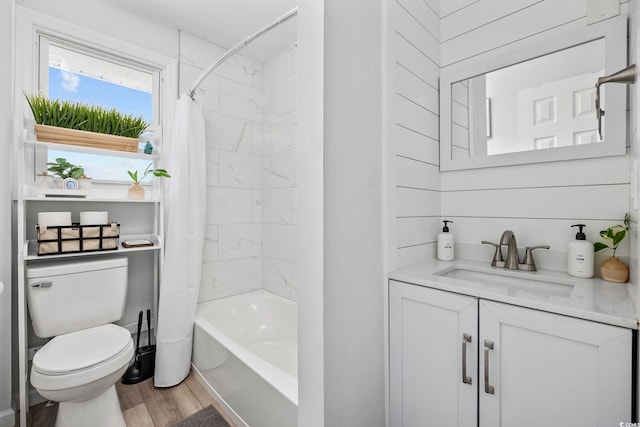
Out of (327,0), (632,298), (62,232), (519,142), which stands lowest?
→ (632,298)

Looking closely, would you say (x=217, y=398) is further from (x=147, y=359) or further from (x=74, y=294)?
(x=74, y=294)

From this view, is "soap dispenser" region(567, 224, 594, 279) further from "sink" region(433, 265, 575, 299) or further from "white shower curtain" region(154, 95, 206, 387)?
"white shower curtain" region(154, 95, 206, 387)

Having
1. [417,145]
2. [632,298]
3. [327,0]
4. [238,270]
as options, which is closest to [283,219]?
[238,270]

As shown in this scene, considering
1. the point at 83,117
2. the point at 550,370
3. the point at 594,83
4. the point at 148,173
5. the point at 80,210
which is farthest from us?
the point at 148,173

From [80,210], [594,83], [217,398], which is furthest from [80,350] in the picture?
[594,83]

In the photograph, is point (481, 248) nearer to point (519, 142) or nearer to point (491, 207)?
point (491, 207)

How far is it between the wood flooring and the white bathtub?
0.09m

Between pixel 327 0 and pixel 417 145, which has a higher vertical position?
pixel 327 0

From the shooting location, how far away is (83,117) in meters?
1.72

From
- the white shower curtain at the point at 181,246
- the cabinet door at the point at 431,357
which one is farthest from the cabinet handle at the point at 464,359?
the white shower curtain at the point at 181,246

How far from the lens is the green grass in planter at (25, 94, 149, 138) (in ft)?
5.17

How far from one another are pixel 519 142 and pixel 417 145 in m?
0.47

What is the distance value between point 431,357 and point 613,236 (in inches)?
32.6

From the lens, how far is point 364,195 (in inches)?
46.1
